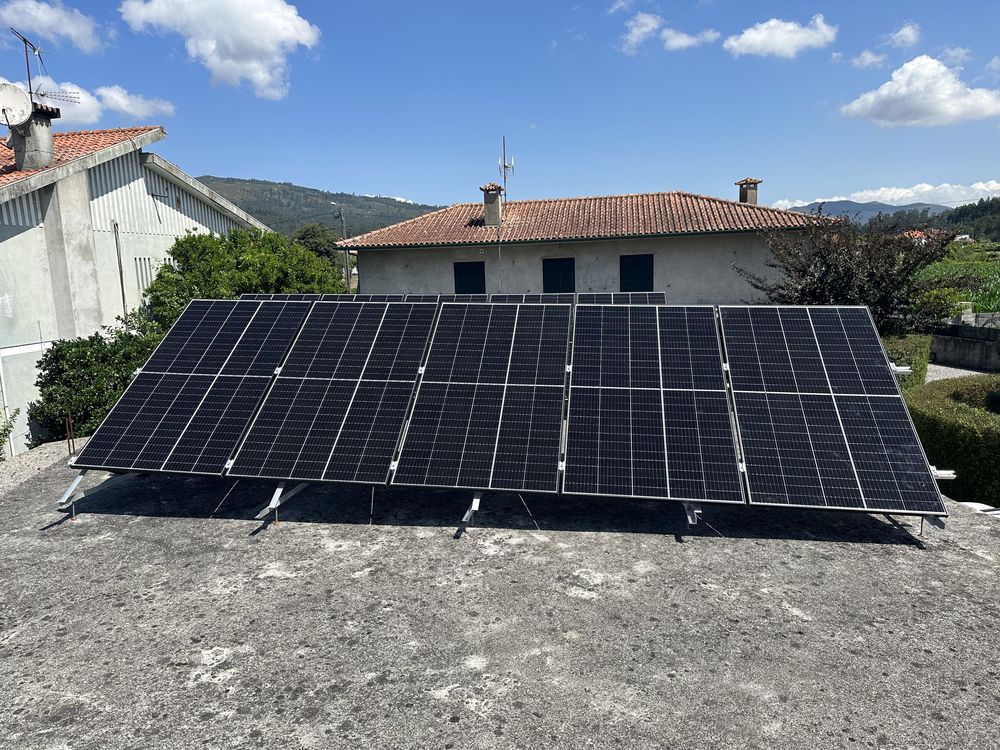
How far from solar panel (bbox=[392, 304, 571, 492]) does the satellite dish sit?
15.1m

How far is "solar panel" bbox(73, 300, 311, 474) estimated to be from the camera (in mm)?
9203

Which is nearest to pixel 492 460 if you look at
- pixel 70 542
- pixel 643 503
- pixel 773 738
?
pixel 643 503

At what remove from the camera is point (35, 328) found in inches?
618

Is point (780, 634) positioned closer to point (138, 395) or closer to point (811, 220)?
point (138, 395)

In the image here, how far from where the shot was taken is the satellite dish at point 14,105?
55.4 ft

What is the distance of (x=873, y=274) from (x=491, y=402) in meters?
14.0

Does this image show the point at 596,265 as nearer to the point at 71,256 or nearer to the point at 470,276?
the point at 470,276

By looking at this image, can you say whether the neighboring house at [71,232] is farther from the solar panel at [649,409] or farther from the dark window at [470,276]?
the solar panel at [649,409]

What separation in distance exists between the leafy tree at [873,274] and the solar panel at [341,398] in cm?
1266

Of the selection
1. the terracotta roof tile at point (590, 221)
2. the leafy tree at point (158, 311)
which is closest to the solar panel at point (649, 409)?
the leafy tree at point (158, 311)

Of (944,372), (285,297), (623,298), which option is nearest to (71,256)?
(285,297)

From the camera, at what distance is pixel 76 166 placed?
16797mm

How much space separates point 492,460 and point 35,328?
561 inches

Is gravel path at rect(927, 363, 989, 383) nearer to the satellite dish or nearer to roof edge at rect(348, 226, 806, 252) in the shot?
roof edge at rect(348, 226, 806, 252)
